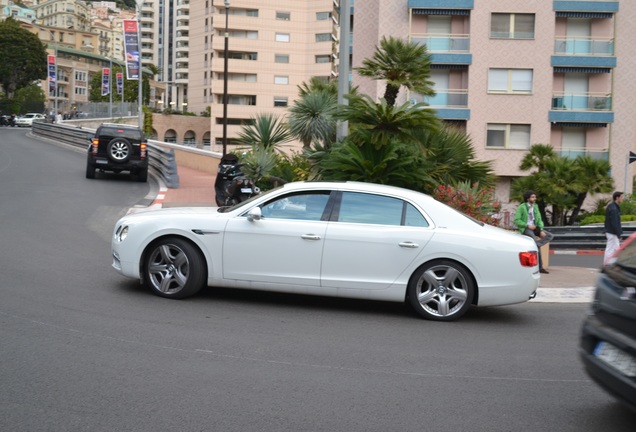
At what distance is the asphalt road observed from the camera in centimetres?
515

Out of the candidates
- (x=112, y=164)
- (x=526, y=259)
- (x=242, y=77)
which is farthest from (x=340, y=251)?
(x=242, y=77)

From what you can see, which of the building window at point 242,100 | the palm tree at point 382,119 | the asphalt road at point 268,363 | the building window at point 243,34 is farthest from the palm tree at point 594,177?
the building window at point 243,34

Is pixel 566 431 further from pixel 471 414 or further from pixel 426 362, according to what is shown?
pixel 426 362

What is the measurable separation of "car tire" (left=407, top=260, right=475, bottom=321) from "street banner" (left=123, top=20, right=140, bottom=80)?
1360 inches

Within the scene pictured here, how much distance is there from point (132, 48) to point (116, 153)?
19046mm

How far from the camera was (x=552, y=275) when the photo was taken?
13258 millimetres

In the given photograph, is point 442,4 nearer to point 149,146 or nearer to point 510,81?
point 510,81

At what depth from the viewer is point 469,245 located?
8430mm

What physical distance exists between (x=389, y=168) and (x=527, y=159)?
15.8m

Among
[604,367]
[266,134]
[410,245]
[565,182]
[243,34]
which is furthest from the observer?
[243,34]

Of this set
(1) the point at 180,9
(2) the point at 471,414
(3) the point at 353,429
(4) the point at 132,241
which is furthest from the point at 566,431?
(1) the point at 180,9

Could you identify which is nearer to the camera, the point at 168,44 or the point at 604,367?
the point at 604,367

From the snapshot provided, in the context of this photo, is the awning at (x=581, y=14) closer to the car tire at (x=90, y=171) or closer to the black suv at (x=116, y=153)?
the black suv at (x=116, y=153)

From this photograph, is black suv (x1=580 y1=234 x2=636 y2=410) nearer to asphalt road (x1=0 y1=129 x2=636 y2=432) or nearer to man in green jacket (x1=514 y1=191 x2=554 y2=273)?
asphalt road (x1=0 y1=129 x2=636 y2=432)
